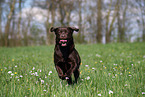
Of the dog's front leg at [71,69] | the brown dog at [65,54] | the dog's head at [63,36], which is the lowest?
the dog's front leg at [71,69]

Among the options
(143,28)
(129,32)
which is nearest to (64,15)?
(143,28)

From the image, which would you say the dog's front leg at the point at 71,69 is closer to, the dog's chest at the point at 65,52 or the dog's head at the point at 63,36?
the dog's chest at the point at 65,52

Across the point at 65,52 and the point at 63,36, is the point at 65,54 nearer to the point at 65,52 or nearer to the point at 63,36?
the point at 65,52

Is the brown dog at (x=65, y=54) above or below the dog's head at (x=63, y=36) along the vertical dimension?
below

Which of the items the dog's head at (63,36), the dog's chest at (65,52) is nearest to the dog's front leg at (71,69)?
the dog's chest at (65,52)

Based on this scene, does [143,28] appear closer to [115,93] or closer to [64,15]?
[64,15]

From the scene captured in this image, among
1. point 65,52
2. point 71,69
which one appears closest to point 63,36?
point 65,52

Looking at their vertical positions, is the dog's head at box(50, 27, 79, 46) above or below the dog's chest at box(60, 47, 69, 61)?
above

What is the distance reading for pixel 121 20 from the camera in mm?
31047

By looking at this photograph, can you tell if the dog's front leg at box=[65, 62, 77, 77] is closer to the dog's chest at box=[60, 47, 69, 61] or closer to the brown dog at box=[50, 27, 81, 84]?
the brown dog at box=[50, 27, 81, 84]

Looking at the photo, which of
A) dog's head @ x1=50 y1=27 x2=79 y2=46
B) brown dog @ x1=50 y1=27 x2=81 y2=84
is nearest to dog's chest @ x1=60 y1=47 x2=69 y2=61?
brown dog @ x1=50 y1=27 x2=81 y2=84

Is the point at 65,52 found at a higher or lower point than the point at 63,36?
lower

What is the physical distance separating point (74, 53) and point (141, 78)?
1.77 metres

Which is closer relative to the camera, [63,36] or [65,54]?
[63,36]
